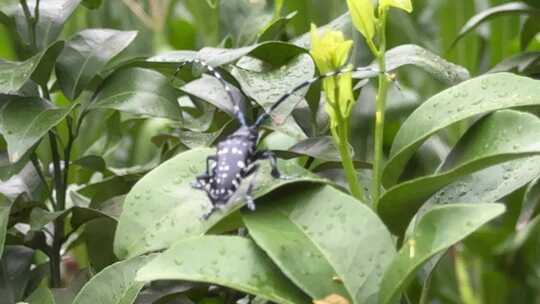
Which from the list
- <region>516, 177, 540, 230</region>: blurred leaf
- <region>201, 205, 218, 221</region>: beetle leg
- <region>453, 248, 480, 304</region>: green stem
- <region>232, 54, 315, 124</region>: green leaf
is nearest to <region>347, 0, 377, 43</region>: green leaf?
<region>232, 54, 315, 124</region>: green leaf

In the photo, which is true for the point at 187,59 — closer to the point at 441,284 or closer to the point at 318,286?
the point at 318,286

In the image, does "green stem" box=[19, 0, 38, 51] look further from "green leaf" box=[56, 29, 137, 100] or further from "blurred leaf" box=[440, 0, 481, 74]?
"blurred leaf" box=[440, 0, 481, 74]

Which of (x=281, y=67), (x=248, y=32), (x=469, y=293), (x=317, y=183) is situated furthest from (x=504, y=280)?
(x=317, y=183)

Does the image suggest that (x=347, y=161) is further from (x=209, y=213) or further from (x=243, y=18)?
(x=243, y=18)

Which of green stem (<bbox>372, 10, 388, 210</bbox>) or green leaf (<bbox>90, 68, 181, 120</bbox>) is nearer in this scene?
green stem (<bbox>372, 10, 388, 210</bbox>)

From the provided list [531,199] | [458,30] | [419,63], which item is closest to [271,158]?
[419,63]

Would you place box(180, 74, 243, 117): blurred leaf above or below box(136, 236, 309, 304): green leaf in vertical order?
above
